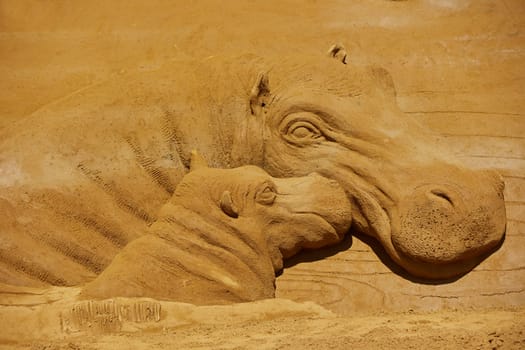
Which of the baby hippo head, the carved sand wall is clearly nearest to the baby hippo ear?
the baby hippo head

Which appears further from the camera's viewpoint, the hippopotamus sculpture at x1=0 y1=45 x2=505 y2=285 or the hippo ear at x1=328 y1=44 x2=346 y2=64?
the hippo ear at x1=328 y1=44 x2=346 y2=64

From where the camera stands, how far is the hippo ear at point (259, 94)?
386 centimetres

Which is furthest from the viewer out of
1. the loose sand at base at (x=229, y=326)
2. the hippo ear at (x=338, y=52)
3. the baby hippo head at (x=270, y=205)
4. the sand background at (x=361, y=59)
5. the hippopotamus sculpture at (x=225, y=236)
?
the hippo ear at (x=338, y=52)

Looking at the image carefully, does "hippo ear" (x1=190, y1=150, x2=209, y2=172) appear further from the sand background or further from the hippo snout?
the hippo snout

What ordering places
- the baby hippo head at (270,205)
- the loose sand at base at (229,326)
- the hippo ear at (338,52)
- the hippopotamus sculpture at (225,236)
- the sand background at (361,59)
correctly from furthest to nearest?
the hippo ear at (338,52) → the sand background at (361,59) → the baby hippo head at (270,205) → the hippopotamus sculpture at (225,236) → the loose sand at base at (229,326)

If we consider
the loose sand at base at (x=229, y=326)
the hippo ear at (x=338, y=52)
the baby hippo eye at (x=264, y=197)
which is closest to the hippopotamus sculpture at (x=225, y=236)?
the baby hippo eye at (x=264, y=197)

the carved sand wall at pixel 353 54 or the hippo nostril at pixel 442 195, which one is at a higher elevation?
the carved sand wall at pixel 353 54

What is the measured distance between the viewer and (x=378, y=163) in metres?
3.78

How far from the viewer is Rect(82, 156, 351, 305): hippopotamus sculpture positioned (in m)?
3.48

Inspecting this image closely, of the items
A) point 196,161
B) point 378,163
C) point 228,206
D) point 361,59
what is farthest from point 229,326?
point 361,59

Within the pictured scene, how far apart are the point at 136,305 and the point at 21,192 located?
79 centimetres

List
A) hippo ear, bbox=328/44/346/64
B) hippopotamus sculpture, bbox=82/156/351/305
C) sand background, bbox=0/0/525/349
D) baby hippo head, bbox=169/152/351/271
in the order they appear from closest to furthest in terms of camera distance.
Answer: hippopotamus sculpture, bbox=82/156/351/305
baby hippo head, bbox=169/152/351/271
sand background, bbox=0/0/525/349
hippo ear, bbox=328/44/346/64

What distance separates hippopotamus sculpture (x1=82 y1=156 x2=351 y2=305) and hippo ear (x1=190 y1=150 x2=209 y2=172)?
0.04ft

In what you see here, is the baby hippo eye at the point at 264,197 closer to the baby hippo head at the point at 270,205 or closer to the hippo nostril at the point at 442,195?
the baby hippo head at the point at 270,205
